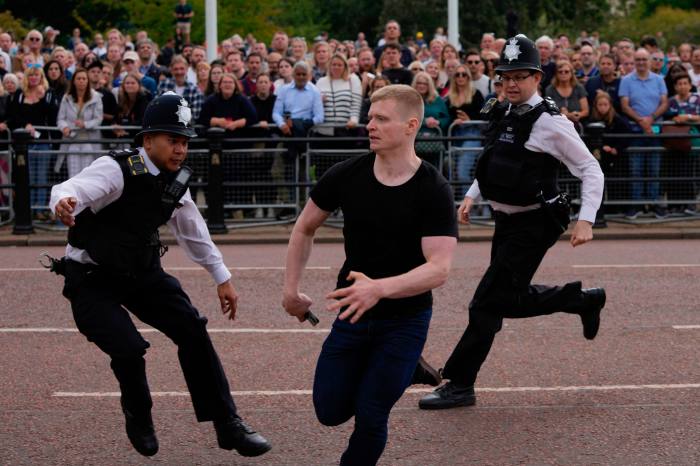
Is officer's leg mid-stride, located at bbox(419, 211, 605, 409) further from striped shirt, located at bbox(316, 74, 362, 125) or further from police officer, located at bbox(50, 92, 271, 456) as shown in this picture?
striped shirt, located at bbox(316, 74, 362, 125)

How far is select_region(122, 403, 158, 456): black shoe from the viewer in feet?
20.6

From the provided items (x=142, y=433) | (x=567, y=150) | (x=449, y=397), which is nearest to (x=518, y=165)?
(x=567, y=150)

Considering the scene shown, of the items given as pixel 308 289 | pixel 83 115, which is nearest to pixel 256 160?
pixel 83 115

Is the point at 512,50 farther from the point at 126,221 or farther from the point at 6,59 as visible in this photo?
the point at 6,59

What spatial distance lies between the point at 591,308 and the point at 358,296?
321 cm

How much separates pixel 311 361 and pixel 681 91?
8882 mm

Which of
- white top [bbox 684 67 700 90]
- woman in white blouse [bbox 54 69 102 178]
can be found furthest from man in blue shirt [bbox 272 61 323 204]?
white top [bbox 684 67 700 90]

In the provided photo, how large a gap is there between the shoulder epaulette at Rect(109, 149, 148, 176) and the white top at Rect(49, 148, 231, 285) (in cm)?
4

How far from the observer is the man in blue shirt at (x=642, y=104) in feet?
52.7

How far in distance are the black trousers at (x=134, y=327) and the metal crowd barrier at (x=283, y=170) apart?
9.04 metres

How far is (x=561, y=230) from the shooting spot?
7.56 meters

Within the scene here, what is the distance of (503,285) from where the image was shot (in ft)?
24.5

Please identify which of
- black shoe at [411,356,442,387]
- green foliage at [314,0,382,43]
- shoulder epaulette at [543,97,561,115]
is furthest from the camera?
green foliage at [314,0,382,43]

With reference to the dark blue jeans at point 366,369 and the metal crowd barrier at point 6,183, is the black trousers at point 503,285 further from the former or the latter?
the metal crowd barrier at point 6,183
